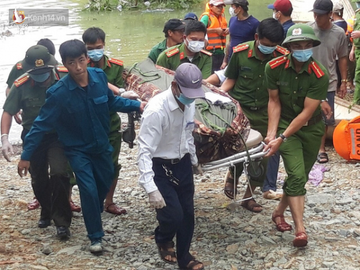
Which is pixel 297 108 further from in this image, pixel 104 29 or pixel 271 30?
pixel 104 29

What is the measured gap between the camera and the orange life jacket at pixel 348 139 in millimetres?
7781

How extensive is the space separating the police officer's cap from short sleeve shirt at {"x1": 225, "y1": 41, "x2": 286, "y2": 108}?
5.68 ft

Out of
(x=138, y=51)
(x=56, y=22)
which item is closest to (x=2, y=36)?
(x=56, y=22)

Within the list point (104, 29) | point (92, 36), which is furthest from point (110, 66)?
point (104, 29)

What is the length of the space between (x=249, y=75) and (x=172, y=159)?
1.75 metres

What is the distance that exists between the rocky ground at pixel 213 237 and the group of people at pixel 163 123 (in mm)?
161

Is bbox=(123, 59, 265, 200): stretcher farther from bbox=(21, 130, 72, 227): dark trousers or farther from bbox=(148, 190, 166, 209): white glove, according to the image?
bbox=(21, 130, 72, 227): dark trousers

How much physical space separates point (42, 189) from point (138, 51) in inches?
508

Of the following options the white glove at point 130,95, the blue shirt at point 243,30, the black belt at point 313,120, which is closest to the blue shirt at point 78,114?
the white glove at point 130,95

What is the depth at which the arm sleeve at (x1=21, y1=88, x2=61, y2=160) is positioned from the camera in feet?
16.8

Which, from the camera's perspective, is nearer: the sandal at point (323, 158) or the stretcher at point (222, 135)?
the stretcher at point (222, 135)

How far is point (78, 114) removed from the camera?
202 inches

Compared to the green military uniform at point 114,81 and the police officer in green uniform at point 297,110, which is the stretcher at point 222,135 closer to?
the police officer in green uniform at point 297,110

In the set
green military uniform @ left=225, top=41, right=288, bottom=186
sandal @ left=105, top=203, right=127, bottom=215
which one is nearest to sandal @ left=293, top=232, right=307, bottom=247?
green military uniform @ left=225, top=41, right=288, bottom=186
